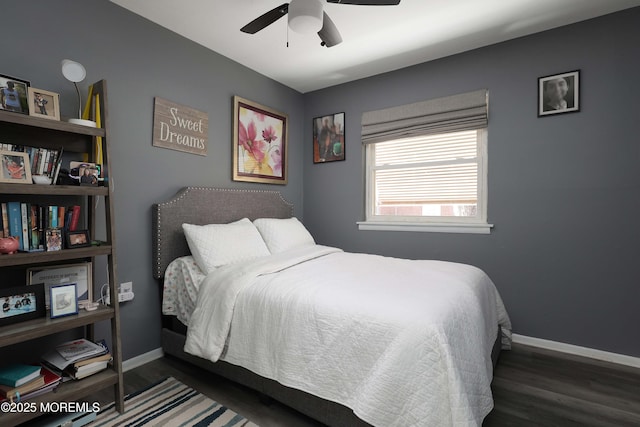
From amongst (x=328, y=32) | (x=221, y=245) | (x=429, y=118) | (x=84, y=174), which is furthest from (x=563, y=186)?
(x=84, y=174)

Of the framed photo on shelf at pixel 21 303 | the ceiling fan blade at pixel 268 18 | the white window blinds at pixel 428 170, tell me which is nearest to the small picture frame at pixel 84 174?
the framed photo on shelf at pixel 21 303

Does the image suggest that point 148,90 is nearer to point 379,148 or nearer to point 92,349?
point 92,349

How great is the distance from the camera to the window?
9.53 ft

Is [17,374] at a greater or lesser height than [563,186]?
lesser

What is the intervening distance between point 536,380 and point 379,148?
96.1 inches

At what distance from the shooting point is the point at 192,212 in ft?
8.37

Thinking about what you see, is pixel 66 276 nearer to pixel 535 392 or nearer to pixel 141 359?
pixel 141 359

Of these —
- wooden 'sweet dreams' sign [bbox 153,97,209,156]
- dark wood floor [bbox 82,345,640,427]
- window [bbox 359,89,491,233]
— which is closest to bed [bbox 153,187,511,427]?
dark wood floor [bbox 82,345,640,427]

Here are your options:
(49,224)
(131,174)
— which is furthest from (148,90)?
(49,224)

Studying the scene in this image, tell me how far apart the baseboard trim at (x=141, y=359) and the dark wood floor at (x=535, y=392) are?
0.05 metres

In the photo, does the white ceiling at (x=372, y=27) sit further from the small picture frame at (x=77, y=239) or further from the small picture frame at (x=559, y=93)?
the small picture frame at (x=77, y=239)

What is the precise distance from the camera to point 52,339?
187cm

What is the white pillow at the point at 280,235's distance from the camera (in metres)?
2.79

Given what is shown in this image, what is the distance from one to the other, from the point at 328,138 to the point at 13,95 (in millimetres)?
2731
